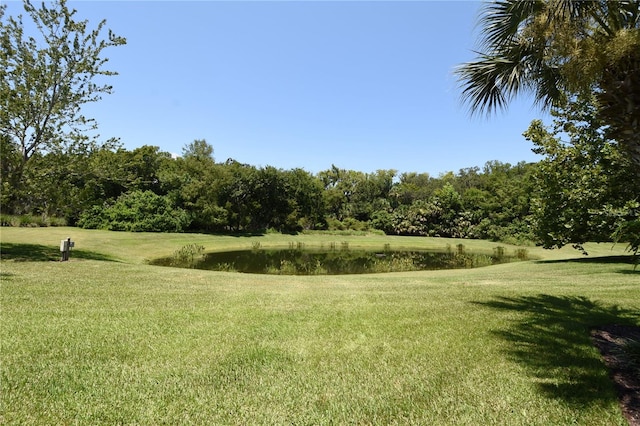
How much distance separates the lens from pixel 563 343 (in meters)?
5.32

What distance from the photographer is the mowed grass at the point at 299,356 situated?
11.3 feet

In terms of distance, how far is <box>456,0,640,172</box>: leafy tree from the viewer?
15.0 ft

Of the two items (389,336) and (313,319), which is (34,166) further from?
(389,336)

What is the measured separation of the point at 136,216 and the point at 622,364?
36954mm

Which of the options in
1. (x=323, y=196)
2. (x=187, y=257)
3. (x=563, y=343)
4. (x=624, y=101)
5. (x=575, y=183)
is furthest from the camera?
(x=323, y=196)

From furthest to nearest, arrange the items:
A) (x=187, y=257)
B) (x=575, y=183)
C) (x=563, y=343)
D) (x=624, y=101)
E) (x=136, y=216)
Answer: (x=136, y=216)
(x=187, y=257)
(x=575, y=183)
(x=563, y=343)
(x=624, y=101)

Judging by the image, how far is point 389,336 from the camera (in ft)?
18.3

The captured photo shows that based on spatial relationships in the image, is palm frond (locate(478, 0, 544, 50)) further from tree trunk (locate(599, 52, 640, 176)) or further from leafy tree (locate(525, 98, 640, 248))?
leafy tree (locate(525, 98, 640, 248))

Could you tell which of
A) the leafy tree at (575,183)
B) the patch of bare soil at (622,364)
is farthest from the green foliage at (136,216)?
the patch of bare soil at (622,364)

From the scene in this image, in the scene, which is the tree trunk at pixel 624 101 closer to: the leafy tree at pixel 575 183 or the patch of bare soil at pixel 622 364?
the patch of bare soil at pixel 622 364

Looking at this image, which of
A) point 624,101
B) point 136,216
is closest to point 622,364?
point 624,101

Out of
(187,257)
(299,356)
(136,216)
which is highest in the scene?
(136,216)

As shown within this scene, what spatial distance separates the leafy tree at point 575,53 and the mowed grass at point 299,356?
3218 mm

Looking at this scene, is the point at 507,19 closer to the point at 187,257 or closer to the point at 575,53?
the point at 575,53
